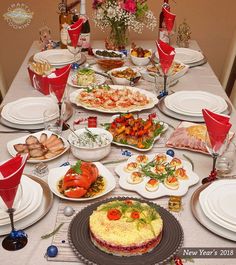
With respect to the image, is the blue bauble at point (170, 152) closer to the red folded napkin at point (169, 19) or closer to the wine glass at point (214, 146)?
the wine glass at point (214, 146)

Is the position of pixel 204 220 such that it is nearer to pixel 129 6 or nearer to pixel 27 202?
pixel 27 202

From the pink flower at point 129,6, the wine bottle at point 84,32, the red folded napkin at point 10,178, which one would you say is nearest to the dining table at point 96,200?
the red folded napkin at point 10,178

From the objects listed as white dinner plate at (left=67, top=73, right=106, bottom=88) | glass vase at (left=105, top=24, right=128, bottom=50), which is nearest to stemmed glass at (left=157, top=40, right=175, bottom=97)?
white dinner plate at (left=67, top=73, right=106, bottom=88)

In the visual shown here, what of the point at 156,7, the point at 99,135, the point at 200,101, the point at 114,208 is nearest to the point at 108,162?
the point at 99,135

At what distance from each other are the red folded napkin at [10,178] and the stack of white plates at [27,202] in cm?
9

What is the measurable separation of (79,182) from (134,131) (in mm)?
415

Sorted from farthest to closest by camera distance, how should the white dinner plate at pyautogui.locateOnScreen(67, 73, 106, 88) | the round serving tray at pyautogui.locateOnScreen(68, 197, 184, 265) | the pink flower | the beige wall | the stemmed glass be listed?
the beige wall → the pink flower → the white dinner plate at pyautogui.locateOnScreen(67, 73, 106, 88) → the stemmed glass → the round serving tray at pyautogui.locateOnScreen(68, 197, 184, 265)

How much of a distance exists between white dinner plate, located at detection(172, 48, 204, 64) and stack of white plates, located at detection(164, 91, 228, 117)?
21.1 inches

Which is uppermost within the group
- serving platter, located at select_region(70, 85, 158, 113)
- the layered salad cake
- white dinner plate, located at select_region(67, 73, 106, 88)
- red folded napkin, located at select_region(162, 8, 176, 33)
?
red folded napkin, located at select_region(162, 8, 176, 33)

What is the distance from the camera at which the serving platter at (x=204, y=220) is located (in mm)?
1185

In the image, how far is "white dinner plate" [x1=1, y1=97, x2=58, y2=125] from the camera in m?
1.83

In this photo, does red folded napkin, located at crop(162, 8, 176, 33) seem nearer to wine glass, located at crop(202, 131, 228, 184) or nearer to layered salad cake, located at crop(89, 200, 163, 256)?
wine glass, located at crop(202, 131, 228, 184)

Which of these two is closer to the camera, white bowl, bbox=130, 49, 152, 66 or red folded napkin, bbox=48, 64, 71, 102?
red folded napkin, bbox=48, 64, 71, 102

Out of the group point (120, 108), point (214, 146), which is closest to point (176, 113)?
point (120, 108)
